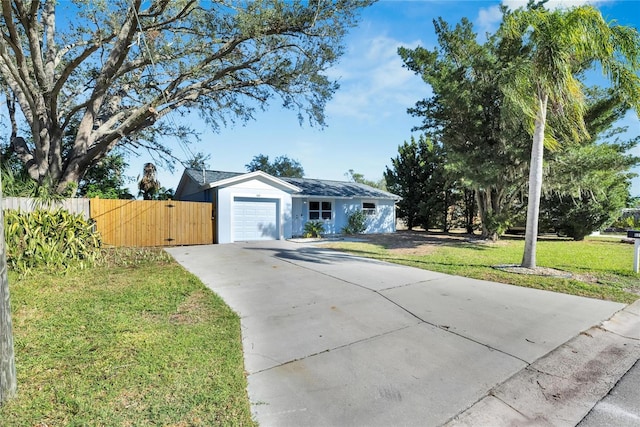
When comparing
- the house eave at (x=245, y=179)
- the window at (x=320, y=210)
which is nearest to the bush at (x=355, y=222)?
the window at (x=320, y=210)

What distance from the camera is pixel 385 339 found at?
3.70 metres

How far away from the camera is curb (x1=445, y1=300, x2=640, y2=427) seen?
2.38 m

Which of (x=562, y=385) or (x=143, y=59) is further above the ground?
(x=143, y=59)

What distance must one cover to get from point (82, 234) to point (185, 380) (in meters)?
6.74

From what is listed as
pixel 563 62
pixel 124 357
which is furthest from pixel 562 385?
pixel 563 62

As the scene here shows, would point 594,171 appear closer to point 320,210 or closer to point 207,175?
point 320,210

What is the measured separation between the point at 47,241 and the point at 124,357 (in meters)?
5.44

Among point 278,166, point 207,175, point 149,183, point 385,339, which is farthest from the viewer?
point 278,166

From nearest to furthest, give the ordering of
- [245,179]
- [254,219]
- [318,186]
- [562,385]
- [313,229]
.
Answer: [562,385] → [245,179] → [254,219] → [313,229] → [318,186]

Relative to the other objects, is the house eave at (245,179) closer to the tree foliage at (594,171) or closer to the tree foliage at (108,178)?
the tree foliage at (108,178)

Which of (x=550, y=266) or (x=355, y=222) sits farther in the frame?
(x=355, y=222)

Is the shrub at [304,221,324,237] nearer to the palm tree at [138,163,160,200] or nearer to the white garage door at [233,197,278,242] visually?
the white garage door at [233,197,278,242]

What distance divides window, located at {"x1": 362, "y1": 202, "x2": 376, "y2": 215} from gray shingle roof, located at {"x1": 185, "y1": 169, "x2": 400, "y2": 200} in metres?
0.65

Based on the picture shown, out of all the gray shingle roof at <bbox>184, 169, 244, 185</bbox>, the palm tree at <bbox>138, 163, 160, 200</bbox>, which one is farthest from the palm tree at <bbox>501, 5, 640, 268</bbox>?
the palm tree at <bbox>138, 163, 160, 200</bbox>
